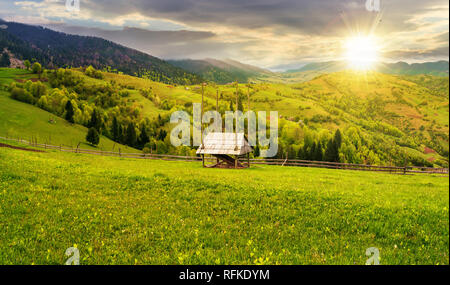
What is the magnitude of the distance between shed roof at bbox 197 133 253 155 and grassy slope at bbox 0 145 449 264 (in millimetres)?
19467

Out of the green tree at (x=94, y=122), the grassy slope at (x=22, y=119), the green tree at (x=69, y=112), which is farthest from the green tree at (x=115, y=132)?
the grassy slope at (x=22, y=119)

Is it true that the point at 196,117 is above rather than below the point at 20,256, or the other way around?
above

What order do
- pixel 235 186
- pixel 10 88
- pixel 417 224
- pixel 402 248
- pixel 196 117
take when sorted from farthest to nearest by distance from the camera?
1. pixel 196 117
2. pixel 10 88
3. pixel 235 186
4. pixel 417 224
5. pixel 402 248

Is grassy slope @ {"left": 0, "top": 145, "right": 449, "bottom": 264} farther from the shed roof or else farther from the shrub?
the shed roof

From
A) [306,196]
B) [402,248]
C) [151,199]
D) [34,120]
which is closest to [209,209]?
[151,199]

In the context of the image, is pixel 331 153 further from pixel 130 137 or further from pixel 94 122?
pixel 94 122

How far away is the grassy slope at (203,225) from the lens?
739 cm

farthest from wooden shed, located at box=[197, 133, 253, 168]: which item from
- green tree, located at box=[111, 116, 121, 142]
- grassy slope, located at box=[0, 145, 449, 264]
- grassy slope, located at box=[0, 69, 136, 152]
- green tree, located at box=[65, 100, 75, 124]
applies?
green tree, located at box=[111, 116, 121, 142]

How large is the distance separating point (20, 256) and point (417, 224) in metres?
13.8

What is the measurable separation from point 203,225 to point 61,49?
123 feet

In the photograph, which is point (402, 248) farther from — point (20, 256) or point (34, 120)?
point (34, 120)

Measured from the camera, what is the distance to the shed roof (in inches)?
1335
